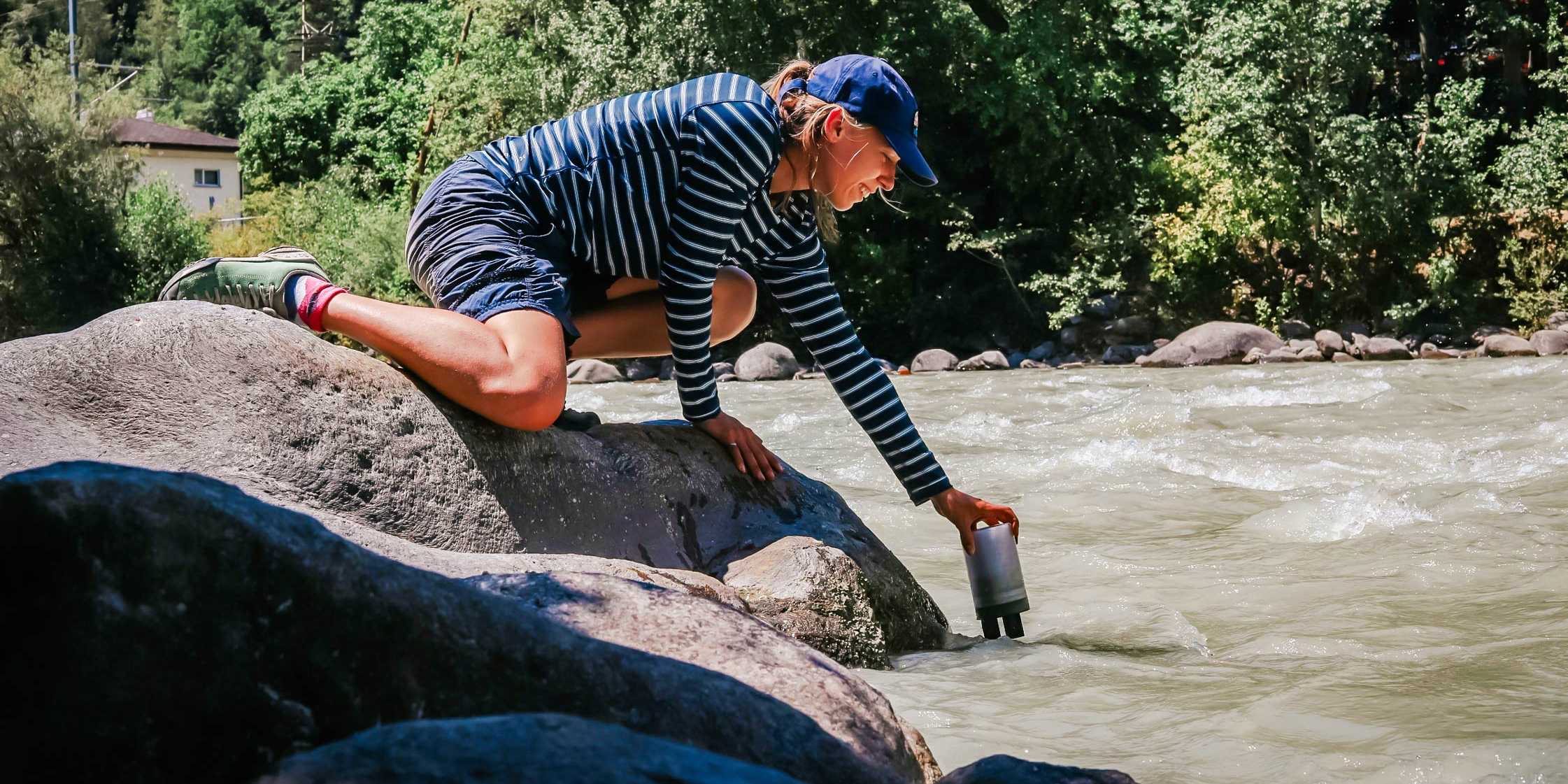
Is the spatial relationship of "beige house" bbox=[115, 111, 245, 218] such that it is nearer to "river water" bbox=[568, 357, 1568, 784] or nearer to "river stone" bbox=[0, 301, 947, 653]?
"river water" bbox=[568, 357, 1568, 784]

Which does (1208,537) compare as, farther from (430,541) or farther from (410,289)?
(410,289)

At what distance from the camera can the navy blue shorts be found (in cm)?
336

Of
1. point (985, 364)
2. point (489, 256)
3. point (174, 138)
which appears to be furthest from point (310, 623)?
point (174, 138)

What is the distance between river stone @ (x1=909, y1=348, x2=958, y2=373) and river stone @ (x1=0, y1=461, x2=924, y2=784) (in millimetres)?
18301

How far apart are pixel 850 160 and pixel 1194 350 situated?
52.9ft

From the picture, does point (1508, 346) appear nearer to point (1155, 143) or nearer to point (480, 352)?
point (1155, 143)

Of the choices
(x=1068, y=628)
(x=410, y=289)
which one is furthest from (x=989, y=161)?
(x=1068, y=628)

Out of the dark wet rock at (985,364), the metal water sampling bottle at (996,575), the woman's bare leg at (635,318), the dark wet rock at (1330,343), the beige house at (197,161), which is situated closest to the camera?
the metal water sampling bottle at (996,575)

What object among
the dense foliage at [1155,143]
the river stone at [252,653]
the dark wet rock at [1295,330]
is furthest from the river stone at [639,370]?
the river stone at [252,653]

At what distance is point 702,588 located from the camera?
10.0 ft

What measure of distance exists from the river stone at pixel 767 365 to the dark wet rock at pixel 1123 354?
4.66 metres

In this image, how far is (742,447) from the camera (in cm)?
390

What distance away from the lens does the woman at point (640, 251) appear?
10.8 ft

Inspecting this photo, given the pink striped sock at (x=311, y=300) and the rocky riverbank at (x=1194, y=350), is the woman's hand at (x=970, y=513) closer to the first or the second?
the pink striped sock at (x=311, y=300)
